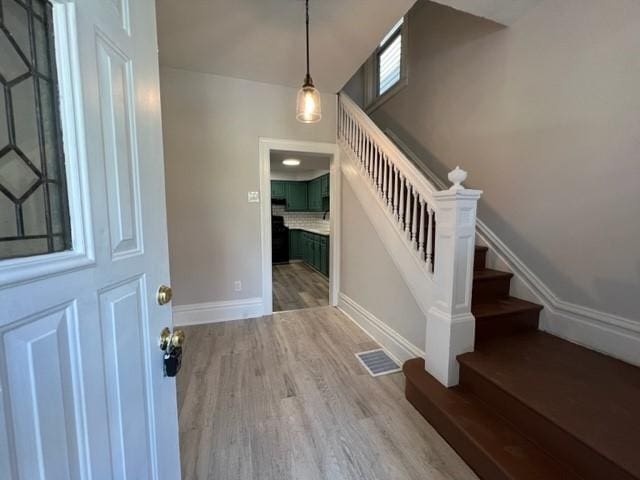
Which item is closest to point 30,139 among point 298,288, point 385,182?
point 385,182

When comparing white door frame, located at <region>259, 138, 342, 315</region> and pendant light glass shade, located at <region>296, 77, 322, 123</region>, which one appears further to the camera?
white door frame, located at <region>259, 138, 342, 315</region>

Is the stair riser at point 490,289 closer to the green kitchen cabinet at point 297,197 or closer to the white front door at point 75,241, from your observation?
the white front door at point 75,241

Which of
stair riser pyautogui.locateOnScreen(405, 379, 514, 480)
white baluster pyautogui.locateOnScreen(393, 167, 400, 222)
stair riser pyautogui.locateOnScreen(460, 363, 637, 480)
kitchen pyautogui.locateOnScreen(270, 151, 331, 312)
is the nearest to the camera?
stair riser pyautogui.locateOnScreen(460, 363, 637, 480)

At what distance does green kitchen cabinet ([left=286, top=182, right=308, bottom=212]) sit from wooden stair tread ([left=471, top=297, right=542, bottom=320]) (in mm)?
5442

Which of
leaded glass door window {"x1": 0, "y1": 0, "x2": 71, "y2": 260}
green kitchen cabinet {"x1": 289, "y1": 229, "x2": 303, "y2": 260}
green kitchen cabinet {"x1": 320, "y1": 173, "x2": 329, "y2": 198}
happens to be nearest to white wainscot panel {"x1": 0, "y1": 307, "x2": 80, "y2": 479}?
leaded glass door window {"x1": 0, "y1": 0, "x2": 71, "y2": 260}

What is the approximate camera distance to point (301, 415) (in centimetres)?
157

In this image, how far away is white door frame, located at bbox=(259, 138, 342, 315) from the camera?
9.52 feet

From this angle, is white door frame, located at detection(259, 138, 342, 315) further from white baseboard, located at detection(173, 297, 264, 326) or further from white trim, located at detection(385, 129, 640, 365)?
white trim, located at detection(385, 129, 640, 365)

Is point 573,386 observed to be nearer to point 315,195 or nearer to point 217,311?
point 217,311

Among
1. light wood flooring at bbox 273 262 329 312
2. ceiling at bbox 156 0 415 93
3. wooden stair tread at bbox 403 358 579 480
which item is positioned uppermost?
ceiling at bbox 156 0 415 93

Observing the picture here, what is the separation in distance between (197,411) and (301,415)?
636mm

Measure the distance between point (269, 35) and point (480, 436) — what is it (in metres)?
2.92

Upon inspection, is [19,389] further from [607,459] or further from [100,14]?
[607,459]

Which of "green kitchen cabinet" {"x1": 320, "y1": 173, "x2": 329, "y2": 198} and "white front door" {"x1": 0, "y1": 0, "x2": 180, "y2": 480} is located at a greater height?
"green kitchen cabinet" {"x1": 320, "y1": 173, "x2": 329, "y2": 198}
